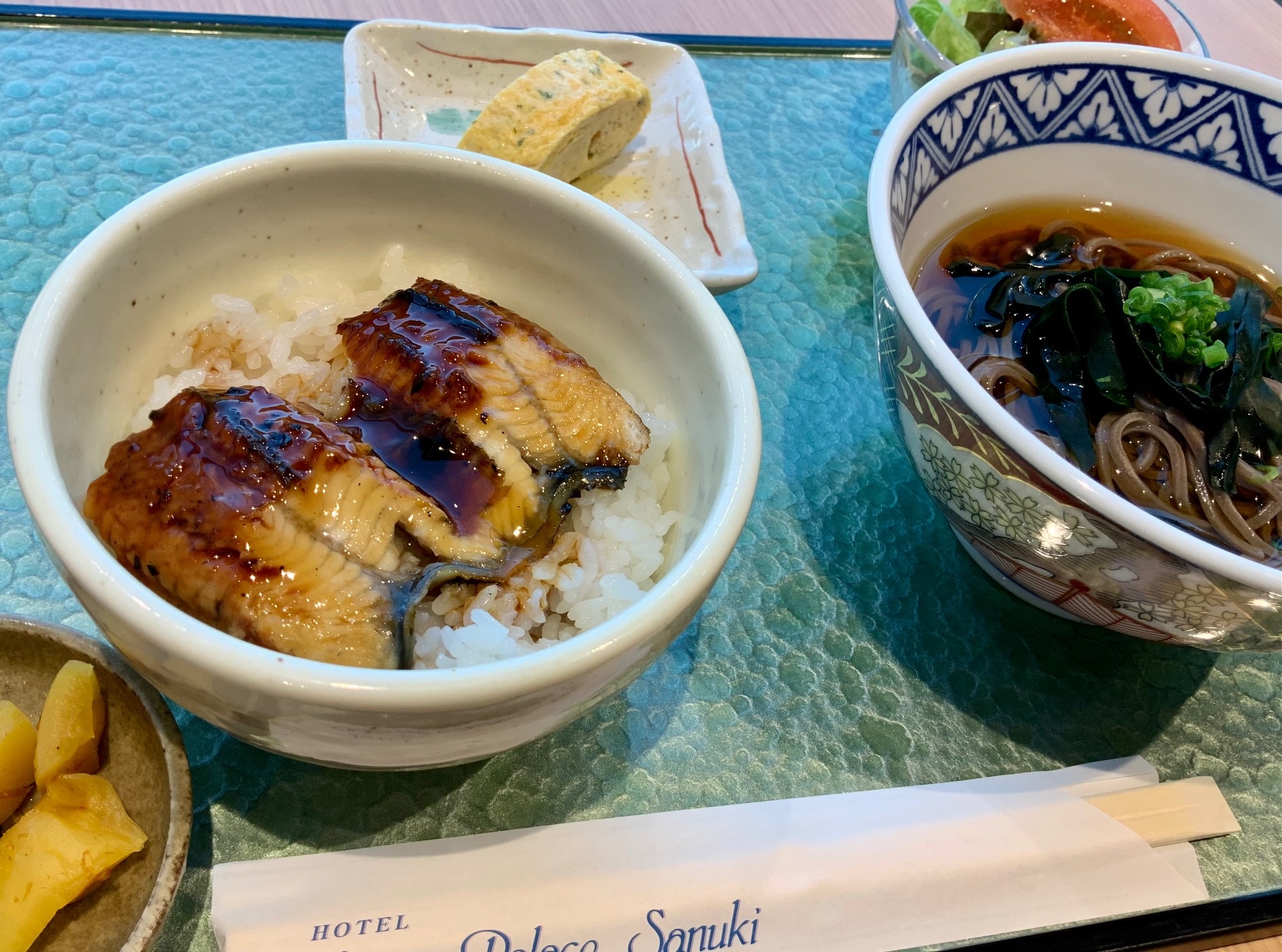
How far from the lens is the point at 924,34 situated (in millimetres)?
2166

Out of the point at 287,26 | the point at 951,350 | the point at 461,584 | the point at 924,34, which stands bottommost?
the point at 461,584

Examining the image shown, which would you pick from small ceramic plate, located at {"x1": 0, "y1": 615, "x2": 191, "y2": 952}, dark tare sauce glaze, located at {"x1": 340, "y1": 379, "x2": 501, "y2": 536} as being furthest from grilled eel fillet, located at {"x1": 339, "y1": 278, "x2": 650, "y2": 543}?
small ceramic plate, located at {"x1": 0, "y1": 615, "x2": 191, "y2": 952}

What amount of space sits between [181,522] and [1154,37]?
238 cm

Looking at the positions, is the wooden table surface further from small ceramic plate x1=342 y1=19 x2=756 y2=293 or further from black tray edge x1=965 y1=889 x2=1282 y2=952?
black tray edge x1=965 y1=889 x2=1282 y2=952

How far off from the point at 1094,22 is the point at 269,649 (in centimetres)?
233

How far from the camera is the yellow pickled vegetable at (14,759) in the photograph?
100 centimetres

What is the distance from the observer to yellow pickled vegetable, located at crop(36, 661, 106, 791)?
A: 1021mm

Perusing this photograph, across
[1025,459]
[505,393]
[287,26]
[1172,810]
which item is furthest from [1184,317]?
[287,26]

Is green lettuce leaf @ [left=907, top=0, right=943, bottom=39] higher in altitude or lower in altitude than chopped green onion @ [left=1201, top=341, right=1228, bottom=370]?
higher

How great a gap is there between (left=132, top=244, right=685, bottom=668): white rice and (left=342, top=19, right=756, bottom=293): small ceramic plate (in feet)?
2.55

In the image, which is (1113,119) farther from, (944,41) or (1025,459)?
(1025,459)

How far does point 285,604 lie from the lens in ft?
3.05

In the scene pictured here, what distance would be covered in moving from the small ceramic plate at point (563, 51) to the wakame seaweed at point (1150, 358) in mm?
716

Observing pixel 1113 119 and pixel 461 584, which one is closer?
pixel 461 584
